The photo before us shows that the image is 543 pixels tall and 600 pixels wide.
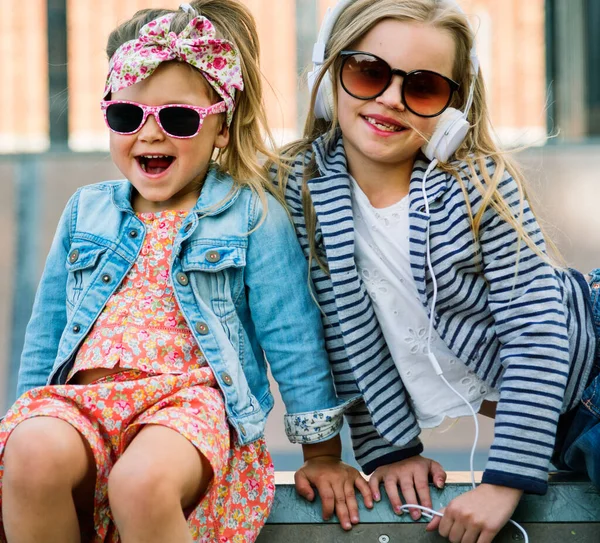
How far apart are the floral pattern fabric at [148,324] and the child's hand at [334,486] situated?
0.30m

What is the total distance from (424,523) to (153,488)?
0.55 metres

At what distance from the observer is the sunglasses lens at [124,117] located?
1787 millimetres

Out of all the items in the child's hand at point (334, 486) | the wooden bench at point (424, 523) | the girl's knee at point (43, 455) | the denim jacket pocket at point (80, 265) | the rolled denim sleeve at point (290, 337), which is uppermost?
the denim jacket pocket at point (80, 265)

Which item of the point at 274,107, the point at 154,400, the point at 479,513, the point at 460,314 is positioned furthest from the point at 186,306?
the point at 274,107

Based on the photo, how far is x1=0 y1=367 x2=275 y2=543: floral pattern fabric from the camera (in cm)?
158

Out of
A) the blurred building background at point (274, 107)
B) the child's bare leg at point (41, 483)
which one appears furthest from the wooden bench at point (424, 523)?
the blurred building background at point (274, 107)

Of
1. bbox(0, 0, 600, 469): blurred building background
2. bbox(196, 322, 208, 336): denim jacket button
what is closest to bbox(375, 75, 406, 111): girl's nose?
bbox(196, 322, 208, 336): denim jacket button

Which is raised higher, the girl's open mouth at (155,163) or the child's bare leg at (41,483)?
the girl's open mouth at (155,163)

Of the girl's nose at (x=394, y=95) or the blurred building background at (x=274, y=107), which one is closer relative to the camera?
the girl's nose at (x=394, y=95)

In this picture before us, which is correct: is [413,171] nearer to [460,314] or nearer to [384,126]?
[384,126]

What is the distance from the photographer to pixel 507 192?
1845mm

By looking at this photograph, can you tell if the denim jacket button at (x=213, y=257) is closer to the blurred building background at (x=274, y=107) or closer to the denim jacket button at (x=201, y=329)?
the denim jacket button at (x=201, y=329)

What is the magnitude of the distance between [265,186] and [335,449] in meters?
0.55

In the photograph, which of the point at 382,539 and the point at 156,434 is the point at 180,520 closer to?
the point at 156,434
